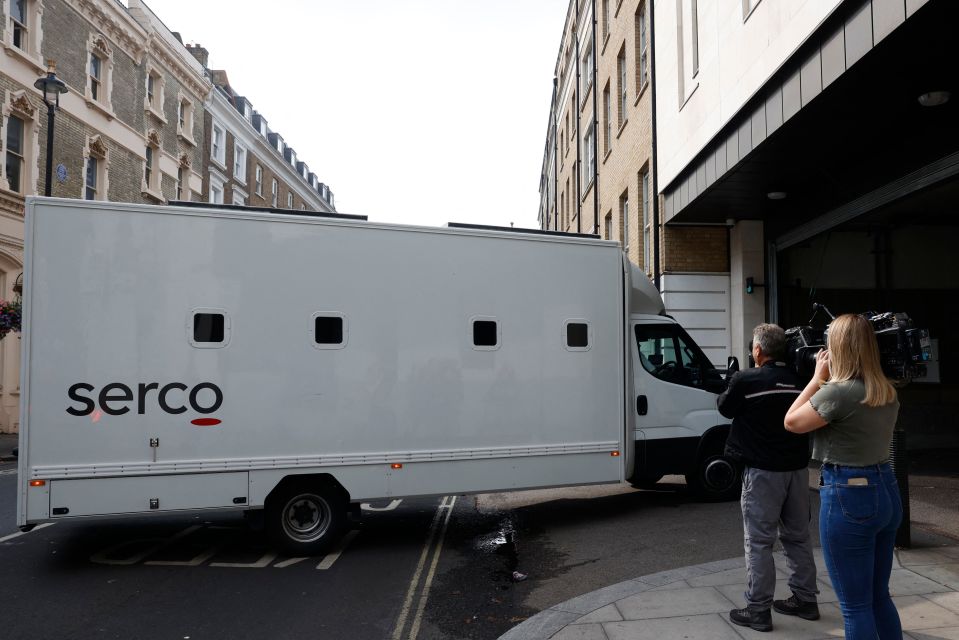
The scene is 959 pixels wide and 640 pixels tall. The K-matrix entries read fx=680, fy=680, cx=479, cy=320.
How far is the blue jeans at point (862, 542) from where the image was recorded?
3049 millimetres

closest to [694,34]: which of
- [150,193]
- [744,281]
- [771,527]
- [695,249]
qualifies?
[695,249]

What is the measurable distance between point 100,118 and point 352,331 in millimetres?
20701

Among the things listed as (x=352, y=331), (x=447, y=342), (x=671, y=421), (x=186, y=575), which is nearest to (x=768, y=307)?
(x=671, y=421)

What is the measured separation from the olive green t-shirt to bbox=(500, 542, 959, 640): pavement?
4.98ft

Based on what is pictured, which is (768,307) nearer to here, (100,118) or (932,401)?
(932,401)

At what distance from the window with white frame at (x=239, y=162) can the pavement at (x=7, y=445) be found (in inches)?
801

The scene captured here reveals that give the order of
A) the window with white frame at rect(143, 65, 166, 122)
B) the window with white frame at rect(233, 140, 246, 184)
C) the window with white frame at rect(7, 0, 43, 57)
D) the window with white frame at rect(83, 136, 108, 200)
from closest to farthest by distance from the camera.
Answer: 1. the window with white frame at rect(7, 0, 43, 57)
2. the window with white frame at rect(83, 136, 108, 200)
3. the window with white frame at rect(143, 65, 166, 122)
4. the window with white frame at rect(233, 140, 246, 184)

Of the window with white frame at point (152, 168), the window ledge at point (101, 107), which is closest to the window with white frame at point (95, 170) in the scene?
the window ledge at point (101, 107)

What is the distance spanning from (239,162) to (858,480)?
3752 centimetres

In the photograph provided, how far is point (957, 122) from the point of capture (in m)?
8.27

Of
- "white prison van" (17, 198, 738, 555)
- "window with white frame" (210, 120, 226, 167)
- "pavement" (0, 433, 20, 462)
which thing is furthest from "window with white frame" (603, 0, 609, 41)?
"window with white frame" (210, 120, 226, 167)

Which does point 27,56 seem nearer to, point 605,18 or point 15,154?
point 15,154

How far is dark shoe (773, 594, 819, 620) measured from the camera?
428 centimetres

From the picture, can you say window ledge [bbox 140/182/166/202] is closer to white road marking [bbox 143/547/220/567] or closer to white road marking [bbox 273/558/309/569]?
white road marking [bbox 143/547/220/567]
